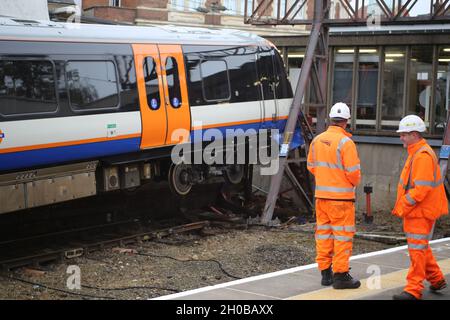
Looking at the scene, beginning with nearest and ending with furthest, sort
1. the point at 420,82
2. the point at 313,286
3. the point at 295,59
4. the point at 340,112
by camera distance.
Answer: the point at 340,112
the point at 313,286
the point at 420,82
the point at 295,59

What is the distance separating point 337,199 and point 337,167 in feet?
1.06

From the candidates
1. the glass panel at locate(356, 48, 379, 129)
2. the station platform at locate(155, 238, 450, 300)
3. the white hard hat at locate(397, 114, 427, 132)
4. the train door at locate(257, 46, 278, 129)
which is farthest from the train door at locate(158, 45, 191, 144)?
the glass panel at locate(356, 48, 379, 129)

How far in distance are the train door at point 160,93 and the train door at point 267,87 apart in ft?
7.85

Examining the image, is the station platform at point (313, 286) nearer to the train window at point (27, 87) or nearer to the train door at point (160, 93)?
the train window at point (27, 87)

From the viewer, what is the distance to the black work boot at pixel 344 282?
716 cm

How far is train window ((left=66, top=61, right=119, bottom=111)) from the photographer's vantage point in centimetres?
1040

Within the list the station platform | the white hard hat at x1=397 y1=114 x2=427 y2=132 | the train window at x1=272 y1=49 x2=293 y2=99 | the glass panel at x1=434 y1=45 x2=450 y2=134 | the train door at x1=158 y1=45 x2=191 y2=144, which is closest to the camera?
the white hard hat at x1=397 y1=114 x2=427 y2=132

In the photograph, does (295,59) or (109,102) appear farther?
(295,59)

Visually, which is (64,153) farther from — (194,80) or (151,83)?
(194,80)

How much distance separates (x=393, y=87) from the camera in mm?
17391

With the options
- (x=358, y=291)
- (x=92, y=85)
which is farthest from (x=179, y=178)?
(x=358, y=291)

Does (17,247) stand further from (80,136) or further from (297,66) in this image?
(297,66)

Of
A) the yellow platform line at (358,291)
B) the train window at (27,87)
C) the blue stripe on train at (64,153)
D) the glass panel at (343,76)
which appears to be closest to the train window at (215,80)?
the blue stripe on train at (64,153)

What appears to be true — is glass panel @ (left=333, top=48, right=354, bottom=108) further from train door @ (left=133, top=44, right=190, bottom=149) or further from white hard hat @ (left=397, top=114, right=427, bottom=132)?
white hard hat @ (left=397, top=114, right=427, bottom=132)
